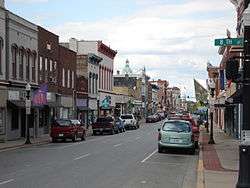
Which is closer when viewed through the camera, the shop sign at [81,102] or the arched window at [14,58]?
the arched window at [14,58]

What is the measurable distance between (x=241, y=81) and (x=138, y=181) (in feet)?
17.9

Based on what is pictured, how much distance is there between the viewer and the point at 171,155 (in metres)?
27.3

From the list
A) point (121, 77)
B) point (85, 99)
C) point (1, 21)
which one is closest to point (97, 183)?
point (1, 21)

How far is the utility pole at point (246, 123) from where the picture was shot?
38.3ft

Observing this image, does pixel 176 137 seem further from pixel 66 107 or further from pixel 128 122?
pixel 128 122

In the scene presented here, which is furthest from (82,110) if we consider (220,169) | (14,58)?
(220,169)

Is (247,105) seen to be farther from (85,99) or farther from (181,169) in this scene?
(85,99)

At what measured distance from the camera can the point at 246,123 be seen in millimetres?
11664

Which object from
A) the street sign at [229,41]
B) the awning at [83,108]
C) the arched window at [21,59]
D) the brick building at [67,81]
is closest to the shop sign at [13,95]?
the arched window at [21,59]

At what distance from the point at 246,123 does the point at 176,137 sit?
16060 millimetres

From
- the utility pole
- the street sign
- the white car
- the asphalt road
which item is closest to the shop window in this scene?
the asphalt road

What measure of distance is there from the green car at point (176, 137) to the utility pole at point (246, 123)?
51.6 feet

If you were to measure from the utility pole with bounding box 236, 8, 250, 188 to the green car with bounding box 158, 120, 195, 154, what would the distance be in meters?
15.7

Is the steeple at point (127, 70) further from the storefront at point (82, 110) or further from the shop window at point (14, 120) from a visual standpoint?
the shop window at point (14, 120)
